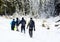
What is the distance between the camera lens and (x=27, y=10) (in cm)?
5212

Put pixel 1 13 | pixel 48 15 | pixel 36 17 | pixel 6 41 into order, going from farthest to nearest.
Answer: pixel 48 15 → pixel 36 17 → pixel 1 13 → pixel 6 41

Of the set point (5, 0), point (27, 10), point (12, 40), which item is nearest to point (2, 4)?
point (5, 0)

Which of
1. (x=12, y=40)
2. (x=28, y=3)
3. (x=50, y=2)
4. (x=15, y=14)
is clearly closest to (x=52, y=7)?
(x=50, y=2)

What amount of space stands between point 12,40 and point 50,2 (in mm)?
39468

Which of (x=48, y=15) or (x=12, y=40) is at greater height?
(x=12, y=40)

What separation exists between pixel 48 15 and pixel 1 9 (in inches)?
456

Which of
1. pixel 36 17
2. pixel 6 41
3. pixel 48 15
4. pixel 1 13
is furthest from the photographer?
pixel 48 15

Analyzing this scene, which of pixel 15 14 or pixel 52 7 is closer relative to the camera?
pixel 15 14

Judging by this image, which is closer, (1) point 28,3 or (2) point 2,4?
(2) point 2,4

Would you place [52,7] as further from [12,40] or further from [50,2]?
[12,40]

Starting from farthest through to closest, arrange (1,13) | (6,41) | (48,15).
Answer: (48,15) < (1,13) < (6,41)

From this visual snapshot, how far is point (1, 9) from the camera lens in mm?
46125

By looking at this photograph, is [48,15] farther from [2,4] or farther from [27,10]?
[2,4]

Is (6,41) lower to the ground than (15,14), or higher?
higher
